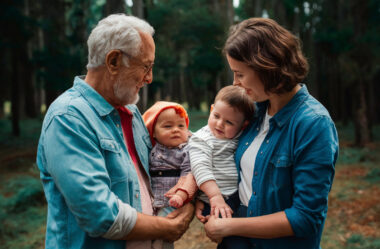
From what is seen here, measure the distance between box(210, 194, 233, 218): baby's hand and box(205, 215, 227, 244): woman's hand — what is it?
5 cm

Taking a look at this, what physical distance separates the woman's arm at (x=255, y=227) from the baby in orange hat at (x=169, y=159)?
0.35 m

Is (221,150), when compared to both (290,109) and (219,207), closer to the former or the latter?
(219,207)

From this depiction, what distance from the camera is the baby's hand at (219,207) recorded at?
231 centimetres

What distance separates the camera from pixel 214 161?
2570mm

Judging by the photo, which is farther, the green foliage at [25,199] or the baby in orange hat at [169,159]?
the green foliage at [25,199]

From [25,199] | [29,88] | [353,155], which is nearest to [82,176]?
[25,199]

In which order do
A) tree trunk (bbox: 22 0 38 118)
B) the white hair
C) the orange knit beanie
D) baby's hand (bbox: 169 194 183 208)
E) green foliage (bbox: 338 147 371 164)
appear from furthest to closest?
1. tree trunk (bbox: 22 0 38 118)
2. green foliage (bbox: 338 147 371 164)
3. the orange knit beanie
4. baby's hand (bbox: 169 194 183 208)
5. the white hair

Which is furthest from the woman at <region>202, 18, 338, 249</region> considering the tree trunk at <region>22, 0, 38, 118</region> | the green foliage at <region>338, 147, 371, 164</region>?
the tree trunk at <region>22, 0, 38, 118</region>

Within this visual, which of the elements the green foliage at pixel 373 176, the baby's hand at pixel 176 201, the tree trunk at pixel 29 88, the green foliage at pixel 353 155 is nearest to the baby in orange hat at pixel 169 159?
the baby's hand at pixel 176 201

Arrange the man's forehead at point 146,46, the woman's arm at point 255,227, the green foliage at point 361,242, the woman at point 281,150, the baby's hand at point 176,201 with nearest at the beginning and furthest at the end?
the woman at point 281,150 → the woman's arm at point 255,227 → the man's forehead at point 146,46 → the baby's hand at point 176,201 → the green foliage at point 361,242

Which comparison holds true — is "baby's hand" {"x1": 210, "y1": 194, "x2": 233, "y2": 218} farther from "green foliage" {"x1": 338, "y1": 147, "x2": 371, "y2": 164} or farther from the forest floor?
"green foliage" {"x1": 338, "y1": 147, "x2": 371, "y2": 164}

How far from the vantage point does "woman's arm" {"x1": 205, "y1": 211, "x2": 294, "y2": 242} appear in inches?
81.0

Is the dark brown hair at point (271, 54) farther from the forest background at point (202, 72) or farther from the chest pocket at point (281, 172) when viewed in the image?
the forest background at point (202, 72)

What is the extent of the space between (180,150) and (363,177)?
26.6 feet
